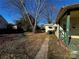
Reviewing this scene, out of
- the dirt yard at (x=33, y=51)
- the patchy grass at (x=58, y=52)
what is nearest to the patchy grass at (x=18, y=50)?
the dirt yard at (x=33, y=51)

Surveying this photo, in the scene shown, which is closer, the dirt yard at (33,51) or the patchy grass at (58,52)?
the dirt yard at (33,51)

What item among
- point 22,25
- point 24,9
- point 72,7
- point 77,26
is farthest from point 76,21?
point 22,25

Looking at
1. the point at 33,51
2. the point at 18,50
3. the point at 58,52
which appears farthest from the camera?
the point at 18,50

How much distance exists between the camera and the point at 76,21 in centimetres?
2064

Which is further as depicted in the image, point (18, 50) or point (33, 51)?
point (18, 50)

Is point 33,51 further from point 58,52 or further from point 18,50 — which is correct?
point 58,52

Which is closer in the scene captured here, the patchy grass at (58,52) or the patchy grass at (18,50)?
the patchy grass at (18,50)

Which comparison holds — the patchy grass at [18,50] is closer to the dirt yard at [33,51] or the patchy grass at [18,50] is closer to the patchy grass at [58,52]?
the dirt yard at [33,51]

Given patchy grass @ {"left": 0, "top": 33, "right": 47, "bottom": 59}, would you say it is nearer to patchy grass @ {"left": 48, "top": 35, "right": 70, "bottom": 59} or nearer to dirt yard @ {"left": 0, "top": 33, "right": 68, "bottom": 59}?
dirt yard @ {"left": 0, "top": 33, "right": 68, "bottom": 59}

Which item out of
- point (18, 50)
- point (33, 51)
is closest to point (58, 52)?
point (33, 51)

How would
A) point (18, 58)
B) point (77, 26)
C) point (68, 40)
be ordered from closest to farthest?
point (18, 58)
point (68, 40)
point (77, 26)

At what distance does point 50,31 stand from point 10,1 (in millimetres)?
13157

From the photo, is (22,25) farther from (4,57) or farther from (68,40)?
(4,57)

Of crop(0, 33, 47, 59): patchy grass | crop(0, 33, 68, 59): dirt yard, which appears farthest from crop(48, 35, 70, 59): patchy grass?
crop(0, 33, 47, 59): patchy grass
